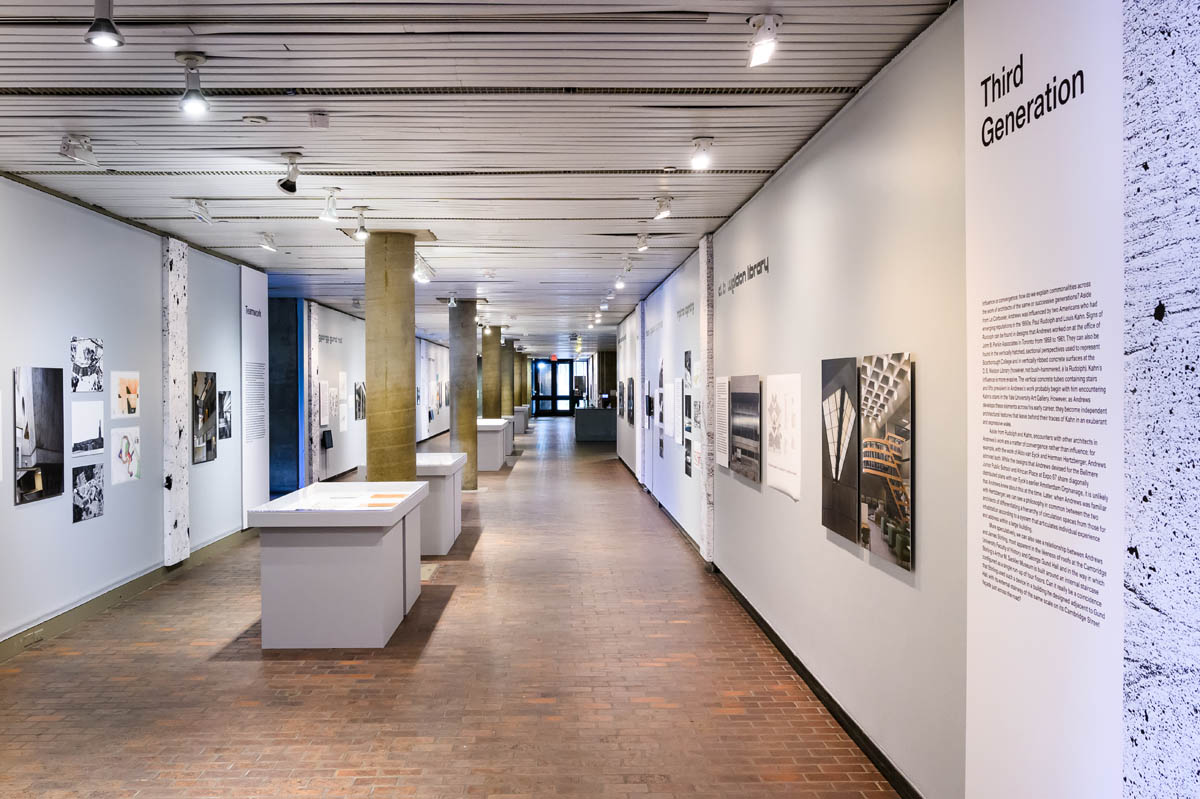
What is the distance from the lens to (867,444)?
3.69 m

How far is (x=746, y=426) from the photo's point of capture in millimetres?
6145

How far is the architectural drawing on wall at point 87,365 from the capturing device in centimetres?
610

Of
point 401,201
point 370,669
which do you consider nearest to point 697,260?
point 401,201

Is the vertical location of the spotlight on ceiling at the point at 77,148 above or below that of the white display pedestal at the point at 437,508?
above

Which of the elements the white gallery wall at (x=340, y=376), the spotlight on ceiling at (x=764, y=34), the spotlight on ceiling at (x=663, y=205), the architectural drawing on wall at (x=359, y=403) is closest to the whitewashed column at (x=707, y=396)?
the spotlight on ceiling at (x=663, y=205)

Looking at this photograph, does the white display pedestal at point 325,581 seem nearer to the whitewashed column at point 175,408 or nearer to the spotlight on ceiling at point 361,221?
the spotlight on ceiling at point 361,221

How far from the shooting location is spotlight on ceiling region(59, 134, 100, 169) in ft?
15.0

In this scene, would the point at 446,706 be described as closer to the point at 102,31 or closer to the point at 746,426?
the point at 746,426

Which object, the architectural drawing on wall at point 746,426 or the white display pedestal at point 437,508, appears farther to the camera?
the white display pedestal at point 437,508

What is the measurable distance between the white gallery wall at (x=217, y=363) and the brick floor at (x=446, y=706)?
1.49 metres

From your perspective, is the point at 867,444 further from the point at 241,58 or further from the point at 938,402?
the point at 241,58

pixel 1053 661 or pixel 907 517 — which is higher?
pixel 907 517

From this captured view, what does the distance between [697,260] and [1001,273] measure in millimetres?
6049

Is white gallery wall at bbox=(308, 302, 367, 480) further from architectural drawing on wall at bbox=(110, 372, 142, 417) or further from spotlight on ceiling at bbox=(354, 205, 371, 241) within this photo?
spotlight on ceiling at bbox=(354, 205, 371, 241)
